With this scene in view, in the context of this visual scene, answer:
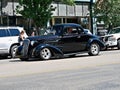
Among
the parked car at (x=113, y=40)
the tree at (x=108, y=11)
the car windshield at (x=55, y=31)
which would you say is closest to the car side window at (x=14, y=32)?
the car windshield at (x=55, y=31)

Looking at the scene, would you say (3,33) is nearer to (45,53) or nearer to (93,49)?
(45,53)

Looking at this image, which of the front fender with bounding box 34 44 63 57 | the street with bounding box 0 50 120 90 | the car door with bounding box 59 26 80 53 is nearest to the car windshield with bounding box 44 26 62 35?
the car door with bounding box 59 26 80 53

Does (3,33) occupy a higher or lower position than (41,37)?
higher

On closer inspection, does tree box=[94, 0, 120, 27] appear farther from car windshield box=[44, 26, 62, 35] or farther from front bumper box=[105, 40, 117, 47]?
car windshield box=[44, 26, 62, 35]

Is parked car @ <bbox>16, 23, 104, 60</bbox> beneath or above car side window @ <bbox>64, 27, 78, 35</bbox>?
beneath

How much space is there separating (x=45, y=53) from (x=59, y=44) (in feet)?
3.00

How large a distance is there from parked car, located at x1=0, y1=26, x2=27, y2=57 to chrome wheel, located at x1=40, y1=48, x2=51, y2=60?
13.2 ft

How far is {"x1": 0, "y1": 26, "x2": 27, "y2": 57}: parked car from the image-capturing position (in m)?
24.5

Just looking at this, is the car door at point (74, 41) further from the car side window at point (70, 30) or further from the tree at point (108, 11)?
the tree at point (108, 11)

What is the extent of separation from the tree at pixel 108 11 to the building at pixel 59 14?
336 cm

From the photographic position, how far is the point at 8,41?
971 inches

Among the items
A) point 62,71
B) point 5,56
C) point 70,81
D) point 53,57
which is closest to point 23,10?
point 5,56

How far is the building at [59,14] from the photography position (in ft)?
114

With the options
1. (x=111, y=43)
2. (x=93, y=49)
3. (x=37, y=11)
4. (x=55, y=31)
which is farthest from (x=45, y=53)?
(x=37, y=11)
